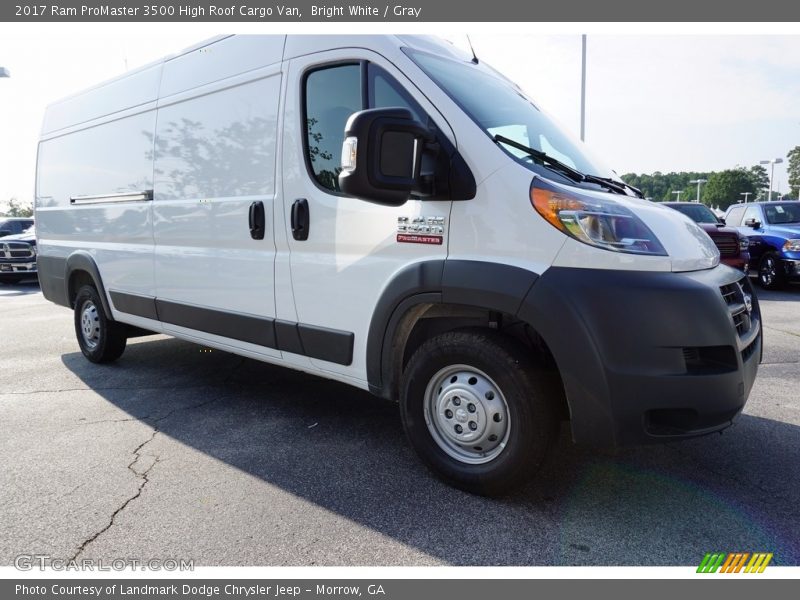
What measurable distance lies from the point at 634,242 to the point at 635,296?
25 centimetres

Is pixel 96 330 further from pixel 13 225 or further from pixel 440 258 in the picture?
pixel 13 225

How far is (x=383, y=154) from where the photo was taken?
262 centimetres

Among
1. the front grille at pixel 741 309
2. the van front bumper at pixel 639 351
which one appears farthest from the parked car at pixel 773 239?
the van front bumper at pixel 639 351

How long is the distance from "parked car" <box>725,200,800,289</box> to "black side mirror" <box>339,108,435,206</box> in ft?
33.7

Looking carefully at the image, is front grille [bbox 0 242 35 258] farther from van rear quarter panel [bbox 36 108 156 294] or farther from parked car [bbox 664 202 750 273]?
parked car [bbox 664 202 750 273]

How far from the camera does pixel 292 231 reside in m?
3.41

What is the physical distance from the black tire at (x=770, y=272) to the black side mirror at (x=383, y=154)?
10.5m

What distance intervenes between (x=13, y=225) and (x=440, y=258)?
18071 millimetres

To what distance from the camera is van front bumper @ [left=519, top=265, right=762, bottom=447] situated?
7.82ft

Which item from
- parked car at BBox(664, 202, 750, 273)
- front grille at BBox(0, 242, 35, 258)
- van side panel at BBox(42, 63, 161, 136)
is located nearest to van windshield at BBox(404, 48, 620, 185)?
van side panel at BBox(42, 63, 161, 136)

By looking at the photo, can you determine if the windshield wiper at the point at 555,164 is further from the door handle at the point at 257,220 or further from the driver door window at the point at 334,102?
the door handle at the point at 257,220

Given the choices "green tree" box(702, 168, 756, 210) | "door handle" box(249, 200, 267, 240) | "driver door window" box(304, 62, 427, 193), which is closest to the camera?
"driver door window" box(304, 62, 427, 193)

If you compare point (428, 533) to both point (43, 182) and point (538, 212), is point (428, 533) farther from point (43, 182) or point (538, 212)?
point (43, 182)

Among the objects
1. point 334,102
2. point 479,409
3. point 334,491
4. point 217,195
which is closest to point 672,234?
point 479,409
